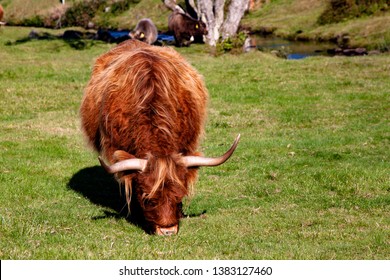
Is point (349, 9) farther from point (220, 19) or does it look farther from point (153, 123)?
point (153, 123)

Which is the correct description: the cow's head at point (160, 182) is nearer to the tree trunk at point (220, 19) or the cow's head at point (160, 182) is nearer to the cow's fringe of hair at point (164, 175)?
the cow's fringe of hair at point (164, 175)

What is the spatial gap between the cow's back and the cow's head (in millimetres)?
205

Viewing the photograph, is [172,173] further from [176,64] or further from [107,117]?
[176,64]

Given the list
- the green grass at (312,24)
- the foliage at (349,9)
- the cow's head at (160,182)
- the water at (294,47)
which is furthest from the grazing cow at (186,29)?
the cow's head at (160,182)

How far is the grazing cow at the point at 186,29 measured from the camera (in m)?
36.1

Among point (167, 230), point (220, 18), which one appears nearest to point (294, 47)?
point (220, 18)

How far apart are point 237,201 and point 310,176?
206 cm

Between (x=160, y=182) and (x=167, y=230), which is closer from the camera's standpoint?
(x=160, y=182)

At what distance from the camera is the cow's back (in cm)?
822

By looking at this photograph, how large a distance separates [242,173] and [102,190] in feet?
Result: 9.40

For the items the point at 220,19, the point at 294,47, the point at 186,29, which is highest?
the point at 220,19

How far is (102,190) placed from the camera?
1146 centimetres

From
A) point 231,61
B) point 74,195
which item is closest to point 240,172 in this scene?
point 74,195

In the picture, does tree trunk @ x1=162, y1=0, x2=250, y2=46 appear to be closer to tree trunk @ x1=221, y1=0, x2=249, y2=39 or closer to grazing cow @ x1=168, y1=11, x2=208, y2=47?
tree trunk @ x1=221, y1=0, x2=249, y2=39
